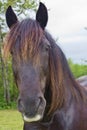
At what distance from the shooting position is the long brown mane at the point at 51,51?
4051 millimetres

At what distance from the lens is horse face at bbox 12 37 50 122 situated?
3.79 meters

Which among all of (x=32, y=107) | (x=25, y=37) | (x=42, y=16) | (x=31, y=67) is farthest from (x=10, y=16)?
(x=32, y=107)

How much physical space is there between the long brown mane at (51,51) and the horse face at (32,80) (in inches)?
3.0

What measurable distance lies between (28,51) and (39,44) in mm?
147

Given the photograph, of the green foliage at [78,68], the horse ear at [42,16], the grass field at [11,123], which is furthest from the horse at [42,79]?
the green foliage at [78,68]

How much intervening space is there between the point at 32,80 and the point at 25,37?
442 mm

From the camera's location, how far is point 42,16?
14.2ft

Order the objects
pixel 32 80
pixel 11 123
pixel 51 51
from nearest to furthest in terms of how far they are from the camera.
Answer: pixel 32 80
pixel 51 51
pixel 11 123

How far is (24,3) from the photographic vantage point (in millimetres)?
29844

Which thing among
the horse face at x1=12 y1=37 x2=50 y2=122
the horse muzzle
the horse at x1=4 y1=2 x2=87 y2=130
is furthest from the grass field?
the horse muzzle

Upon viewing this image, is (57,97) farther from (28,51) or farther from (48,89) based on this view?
(28,51)

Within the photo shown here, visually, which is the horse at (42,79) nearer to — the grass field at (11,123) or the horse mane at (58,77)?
the horse mane at (58,77)

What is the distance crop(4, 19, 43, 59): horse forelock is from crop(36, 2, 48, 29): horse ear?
0.26ft

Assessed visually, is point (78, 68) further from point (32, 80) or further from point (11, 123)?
point (32, 80)
